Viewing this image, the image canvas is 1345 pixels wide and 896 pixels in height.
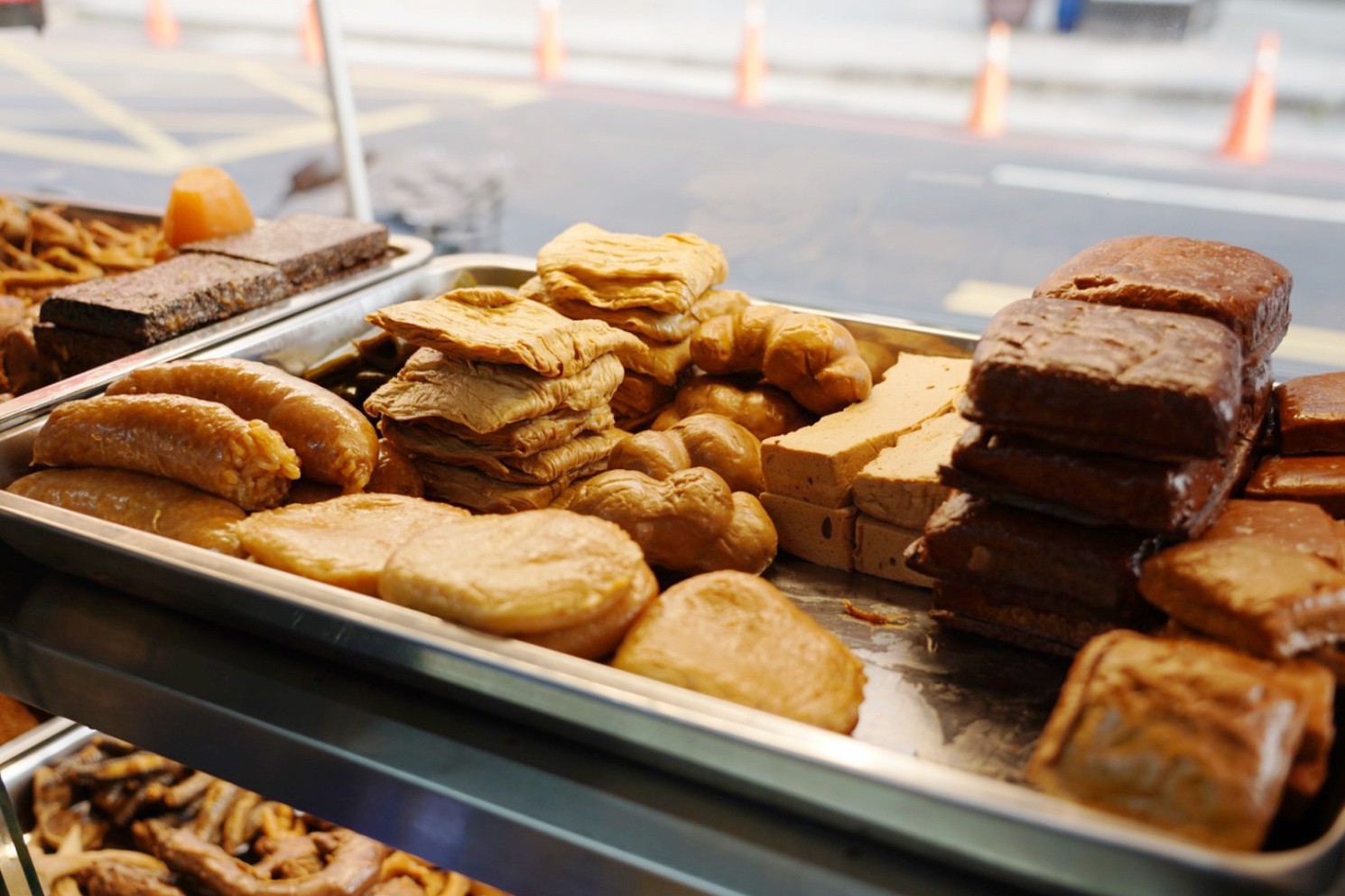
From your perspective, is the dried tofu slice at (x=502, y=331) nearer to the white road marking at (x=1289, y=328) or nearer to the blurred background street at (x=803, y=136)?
the blurred background street at (x=803, y=136)

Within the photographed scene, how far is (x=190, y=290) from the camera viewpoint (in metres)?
2.50

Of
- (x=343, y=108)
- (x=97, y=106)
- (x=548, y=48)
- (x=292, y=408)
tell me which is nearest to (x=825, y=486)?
(x=292, y=408)

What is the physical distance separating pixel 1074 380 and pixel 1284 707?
1.54 ft

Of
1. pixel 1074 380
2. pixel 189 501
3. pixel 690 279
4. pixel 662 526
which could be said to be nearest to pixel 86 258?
pixel 189 501

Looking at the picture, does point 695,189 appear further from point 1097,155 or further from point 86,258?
point 86,258

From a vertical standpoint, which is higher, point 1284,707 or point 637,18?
point 637,18

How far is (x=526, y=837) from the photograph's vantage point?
4.43ft

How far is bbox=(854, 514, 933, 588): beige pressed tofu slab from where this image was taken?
1.83m

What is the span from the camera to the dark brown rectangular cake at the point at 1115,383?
1324 millimetres

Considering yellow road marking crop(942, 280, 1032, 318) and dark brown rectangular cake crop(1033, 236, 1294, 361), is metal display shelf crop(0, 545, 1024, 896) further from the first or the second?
yellow road marking crop(942, 280, 1032, 318)

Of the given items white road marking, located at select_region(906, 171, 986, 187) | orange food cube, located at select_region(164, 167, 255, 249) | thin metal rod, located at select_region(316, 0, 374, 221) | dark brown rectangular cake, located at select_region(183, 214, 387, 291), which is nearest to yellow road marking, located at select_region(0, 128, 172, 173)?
thin metal rod, located at select_region(316, 0, 374, 221)

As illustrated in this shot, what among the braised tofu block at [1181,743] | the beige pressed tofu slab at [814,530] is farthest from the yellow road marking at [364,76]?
the braised tofu block at [1181,743]

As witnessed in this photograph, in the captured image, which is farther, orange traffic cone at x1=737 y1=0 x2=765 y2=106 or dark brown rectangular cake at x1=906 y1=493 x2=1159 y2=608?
orange traffic cone at x1=737 y1=0 x2=765 y2=106

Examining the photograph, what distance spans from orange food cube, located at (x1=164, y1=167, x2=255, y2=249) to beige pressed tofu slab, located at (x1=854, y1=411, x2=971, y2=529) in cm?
212
